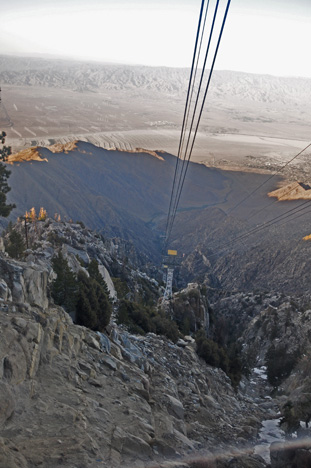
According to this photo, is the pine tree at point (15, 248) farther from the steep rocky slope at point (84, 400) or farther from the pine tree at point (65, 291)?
the steep rocky slope at point (84, 400)

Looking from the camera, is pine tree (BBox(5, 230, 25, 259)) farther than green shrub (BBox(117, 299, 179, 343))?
Yes

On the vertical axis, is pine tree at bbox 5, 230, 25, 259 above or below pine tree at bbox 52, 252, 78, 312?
below

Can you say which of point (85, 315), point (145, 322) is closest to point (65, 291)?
point (85, 315)

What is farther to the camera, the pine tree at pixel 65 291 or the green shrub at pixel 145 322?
the green shrub at pixel 145 322

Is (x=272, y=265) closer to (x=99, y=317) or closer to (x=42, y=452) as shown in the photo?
(x=99, y=317)

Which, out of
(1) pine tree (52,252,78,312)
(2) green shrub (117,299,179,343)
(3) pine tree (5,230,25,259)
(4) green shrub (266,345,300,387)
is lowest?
(4) green shrub (266,345,300,387)

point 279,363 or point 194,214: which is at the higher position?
point 194,214

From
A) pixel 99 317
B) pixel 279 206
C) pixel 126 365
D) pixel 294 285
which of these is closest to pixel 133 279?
pixel 294 285

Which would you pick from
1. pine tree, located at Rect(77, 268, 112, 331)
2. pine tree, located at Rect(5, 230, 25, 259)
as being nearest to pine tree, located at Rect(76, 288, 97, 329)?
pine tree, located at Rect(77, 268, 112, 331)

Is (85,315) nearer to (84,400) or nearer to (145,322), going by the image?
(84,400)

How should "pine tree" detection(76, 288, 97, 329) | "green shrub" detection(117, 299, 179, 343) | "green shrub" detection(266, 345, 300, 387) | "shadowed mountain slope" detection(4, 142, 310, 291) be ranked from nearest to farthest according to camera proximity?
"pine tree" detection(76, 288, 97, 329)
"green shrub" detection(117, 299, 179, 343)
"green shrub" detection(266, 345, 300, 387)
"shadowed mountain slope" detection(4, 142, 310, 291)

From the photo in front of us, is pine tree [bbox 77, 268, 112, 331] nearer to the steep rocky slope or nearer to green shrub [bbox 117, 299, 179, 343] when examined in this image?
the steep rocky slope

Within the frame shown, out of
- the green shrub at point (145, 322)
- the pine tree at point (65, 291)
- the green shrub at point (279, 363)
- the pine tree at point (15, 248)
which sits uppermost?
the pine tree at point (65, 291)

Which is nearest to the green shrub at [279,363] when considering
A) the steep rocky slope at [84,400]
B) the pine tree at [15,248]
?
the steep rocky slope at [84,400]
